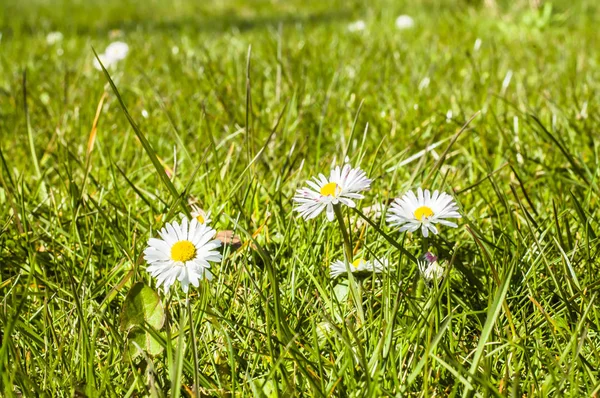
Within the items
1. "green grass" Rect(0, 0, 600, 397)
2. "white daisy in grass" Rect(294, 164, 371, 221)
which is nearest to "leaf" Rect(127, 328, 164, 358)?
"green grass" Rect(0, 0, 600, 397)

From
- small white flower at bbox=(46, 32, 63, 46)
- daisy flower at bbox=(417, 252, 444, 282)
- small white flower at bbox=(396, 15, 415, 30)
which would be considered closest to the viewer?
daisy flower at bbox=(417, 252, 444, 282)

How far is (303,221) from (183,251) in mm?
416

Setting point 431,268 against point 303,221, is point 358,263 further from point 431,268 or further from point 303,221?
point 303,221

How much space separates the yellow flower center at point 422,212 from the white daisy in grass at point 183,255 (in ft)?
1.19

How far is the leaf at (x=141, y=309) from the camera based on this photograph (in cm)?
111

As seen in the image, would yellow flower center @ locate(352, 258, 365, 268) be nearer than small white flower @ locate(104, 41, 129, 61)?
Yes

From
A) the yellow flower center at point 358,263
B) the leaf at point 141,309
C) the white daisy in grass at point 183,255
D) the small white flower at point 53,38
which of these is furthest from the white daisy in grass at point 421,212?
the small white flower at point 53,38

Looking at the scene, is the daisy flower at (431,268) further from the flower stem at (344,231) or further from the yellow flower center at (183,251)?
the yellow flower center at (183,251)

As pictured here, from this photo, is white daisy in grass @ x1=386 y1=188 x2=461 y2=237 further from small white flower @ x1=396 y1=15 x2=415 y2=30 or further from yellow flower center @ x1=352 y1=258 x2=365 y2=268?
small white flower @ x1=396 y1=15 x2=415 y2=30

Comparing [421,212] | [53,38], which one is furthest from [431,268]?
[53,38]

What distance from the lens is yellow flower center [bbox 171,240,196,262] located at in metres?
1.06

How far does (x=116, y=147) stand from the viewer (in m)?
2.05

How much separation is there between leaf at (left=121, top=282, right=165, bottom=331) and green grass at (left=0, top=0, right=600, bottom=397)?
4cm

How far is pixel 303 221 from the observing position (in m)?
1.42
